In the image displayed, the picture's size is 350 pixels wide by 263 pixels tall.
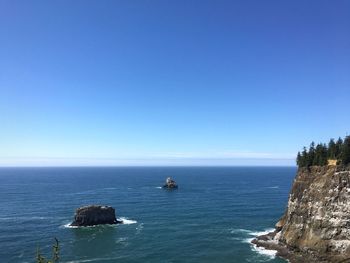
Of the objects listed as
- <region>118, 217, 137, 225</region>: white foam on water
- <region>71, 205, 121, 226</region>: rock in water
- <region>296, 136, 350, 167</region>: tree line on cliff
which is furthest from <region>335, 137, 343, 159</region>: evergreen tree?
<region>71, 205, 121, 226</region>: rock in water

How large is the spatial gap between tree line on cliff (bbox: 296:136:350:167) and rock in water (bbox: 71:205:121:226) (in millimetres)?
65660

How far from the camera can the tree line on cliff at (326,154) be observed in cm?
8459

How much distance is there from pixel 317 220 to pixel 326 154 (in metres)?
18.8

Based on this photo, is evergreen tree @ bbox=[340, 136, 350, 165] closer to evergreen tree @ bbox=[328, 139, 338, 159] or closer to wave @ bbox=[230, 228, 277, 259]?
evergreen tree @ bbox=[328, 139, 338, 159]

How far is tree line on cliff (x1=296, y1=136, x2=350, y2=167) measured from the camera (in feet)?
278

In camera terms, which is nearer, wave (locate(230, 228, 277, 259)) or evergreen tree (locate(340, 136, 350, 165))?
evergreen tree (locate(340, 136, 350, 165))

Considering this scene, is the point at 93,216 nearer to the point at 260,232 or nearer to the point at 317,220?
the point at 260,232

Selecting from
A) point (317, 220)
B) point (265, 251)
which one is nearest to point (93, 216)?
point (265, 251)

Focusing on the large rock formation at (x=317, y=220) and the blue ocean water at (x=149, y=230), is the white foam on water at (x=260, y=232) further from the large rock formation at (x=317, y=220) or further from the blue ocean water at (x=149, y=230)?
the large rock formation at (x=317, y=220)

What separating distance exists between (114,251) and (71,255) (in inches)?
428

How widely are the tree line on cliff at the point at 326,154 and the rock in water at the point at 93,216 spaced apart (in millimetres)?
65660

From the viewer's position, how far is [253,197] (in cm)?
18788

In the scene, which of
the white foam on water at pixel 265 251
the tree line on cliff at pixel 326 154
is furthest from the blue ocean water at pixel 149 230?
the tree line on cliff at pixel 326 154

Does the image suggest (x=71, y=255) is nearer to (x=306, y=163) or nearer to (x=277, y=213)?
(x=306, y=163)
